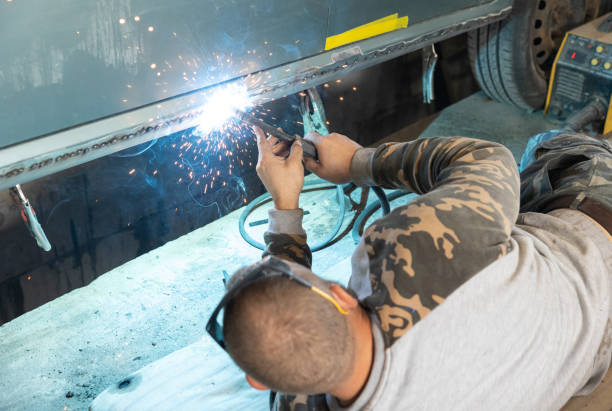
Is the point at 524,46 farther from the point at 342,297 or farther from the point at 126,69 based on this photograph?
the point at 342,297

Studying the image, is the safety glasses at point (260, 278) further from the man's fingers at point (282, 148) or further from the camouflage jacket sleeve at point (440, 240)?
the man's fingers at point (282, 148)

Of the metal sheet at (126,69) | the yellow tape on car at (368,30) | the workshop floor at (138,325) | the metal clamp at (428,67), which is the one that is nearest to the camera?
the metal sheet at (126,69)

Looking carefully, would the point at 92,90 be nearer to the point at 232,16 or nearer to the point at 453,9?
the point at 232,16

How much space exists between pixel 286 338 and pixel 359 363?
5.4 inches

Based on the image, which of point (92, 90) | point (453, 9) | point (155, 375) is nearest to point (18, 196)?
point (92, 90)

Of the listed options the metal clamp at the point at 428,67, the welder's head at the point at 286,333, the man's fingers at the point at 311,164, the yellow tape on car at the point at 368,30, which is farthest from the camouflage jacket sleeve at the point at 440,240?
the metal clamp at the point at 428,67

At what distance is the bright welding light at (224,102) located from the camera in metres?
1.53

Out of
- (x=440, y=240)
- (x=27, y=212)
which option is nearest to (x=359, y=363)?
(x=440, y=240)

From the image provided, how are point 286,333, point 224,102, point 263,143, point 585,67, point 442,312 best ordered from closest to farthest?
point 286,333 → point 442,312 → point 263,143 → point 224,102 → point 585,67

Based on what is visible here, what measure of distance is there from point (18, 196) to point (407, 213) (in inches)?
44.5

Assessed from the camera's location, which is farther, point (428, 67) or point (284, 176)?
point (428, 67)

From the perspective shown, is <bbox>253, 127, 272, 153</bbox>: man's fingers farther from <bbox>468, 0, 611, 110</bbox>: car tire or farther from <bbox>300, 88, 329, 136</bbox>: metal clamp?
<bbox>468, 0, 611, 110</bbox>: car tire

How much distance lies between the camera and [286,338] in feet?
2.48

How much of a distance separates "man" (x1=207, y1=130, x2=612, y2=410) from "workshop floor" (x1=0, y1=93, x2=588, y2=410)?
65cm
